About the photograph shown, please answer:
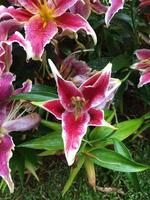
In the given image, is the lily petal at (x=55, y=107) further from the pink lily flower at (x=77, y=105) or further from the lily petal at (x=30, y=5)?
the lily petal at (x=30, y=5)

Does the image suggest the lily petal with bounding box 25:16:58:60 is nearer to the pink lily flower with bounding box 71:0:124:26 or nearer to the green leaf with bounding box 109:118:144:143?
the pink lily flower with bounding box 71:0:124:26

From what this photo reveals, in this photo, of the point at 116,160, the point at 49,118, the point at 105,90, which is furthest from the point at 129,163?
the point at 49,118

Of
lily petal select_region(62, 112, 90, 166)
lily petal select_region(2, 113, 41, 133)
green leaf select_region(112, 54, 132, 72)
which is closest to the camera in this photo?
lily petal select_region(62, 112, 90, 166)

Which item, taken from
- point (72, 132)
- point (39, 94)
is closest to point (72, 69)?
point (39, 94)

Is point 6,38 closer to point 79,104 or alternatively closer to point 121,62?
point 79,104

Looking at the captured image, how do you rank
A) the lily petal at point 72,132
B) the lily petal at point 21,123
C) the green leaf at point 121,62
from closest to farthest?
1. the lily petal at point 72,132
2. the lily petal at point 21,123
3. the green leaf at point 121,62

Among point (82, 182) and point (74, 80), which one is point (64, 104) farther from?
point (82, 182)

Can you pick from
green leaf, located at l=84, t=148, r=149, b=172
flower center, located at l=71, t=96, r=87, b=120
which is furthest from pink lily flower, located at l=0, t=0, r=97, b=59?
green leaf, located at l=84, t=148, r=149, b=172

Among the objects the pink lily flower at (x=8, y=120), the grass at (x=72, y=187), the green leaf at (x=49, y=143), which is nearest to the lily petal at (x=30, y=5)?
the pink lily flower at (x=8, y=120)
